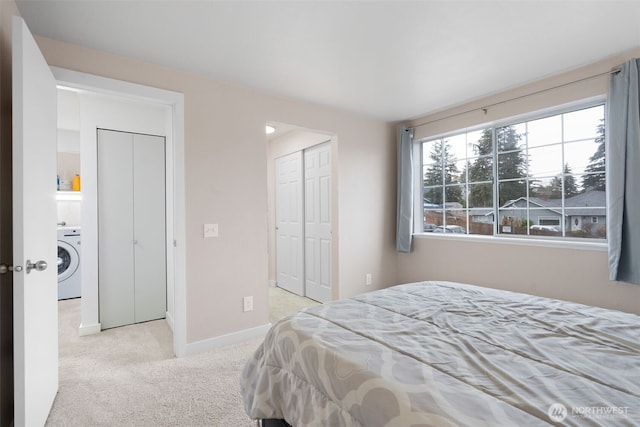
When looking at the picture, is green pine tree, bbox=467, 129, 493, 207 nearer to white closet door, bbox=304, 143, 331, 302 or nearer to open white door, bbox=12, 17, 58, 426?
white closet door, bbox=304, 143, 331, 302

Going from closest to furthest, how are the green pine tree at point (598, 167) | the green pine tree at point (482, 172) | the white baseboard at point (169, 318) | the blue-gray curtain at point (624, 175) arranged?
the blue-gray curtain at point (624, 175), the green pine tree at point (598, 167), the white baseboard at point (169, 318), the green pine tree at point (482, 172)

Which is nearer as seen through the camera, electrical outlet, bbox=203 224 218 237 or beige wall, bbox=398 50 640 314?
beige wall, bbox=398 50 640 314

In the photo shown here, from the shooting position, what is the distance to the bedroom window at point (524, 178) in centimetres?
262

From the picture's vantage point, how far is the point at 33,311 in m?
1.49

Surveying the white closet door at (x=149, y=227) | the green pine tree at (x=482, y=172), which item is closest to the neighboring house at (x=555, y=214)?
the green pine tree at (x=482, y=172)

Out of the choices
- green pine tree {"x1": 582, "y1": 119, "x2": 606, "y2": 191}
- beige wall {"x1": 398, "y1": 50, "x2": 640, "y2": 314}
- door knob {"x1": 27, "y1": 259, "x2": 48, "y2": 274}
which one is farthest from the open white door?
green pine tree {"x1": 582, "y1": 119, "x2": 606, "y2": 191}

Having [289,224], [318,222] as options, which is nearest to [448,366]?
[318,222]

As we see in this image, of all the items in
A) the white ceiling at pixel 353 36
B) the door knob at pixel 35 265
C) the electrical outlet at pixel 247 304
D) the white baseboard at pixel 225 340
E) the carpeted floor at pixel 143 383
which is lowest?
the carpeted floor at pixel 143 383

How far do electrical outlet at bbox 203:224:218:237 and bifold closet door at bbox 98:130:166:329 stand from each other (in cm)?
114

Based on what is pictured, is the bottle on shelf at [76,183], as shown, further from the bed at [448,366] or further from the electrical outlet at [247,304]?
the bed at [448,366]

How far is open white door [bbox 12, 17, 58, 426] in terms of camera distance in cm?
136

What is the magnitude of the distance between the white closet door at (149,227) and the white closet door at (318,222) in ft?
5.92

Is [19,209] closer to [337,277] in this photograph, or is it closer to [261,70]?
[261,70]

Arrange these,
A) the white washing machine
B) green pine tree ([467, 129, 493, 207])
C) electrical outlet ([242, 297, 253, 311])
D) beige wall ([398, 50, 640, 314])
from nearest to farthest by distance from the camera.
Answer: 1. beige wall ([398, 50, 640, 314])
2. electrical outlet ([242, 297, 253, 311])
3. green pine tree ([467, 129, 493, 207])
4. the white washing machine
